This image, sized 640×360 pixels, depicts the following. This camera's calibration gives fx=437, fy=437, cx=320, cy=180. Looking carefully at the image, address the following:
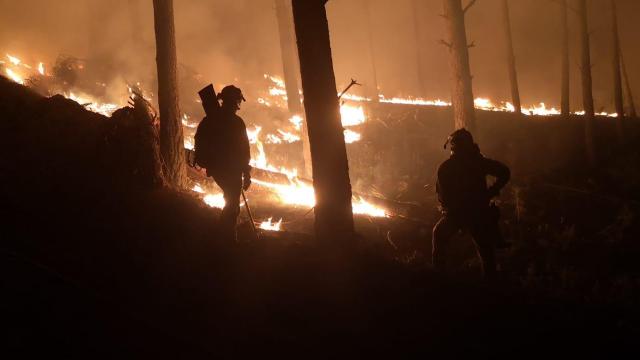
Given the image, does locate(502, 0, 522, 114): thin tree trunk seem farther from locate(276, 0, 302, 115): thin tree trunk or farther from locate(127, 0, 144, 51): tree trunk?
locate(127, 0, 144, 51): tree trunk

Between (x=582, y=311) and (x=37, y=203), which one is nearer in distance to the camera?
(x=582, y=311)

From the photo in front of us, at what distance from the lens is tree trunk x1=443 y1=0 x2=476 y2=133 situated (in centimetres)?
1194

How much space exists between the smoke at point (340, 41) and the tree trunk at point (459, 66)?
11.8 m

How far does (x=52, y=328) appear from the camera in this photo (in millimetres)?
3303

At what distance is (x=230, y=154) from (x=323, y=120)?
4.44 ft

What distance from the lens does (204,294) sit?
4152 mm

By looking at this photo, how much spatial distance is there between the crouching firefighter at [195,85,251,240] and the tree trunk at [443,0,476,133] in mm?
8026

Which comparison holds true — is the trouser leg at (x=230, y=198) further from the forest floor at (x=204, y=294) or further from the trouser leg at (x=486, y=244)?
the trouser leg at (x=486, y=244)

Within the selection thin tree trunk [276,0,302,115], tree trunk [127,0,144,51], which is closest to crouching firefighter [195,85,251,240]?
thin tree trunk [276,0,302,115]

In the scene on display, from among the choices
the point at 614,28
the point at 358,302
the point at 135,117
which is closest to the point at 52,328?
the point at 358,302

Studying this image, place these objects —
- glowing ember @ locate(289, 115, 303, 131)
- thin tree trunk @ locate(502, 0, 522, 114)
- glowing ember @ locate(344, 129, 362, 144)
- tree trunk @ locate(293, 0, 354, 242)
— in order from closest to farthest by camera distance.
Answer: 1. tree trunk @ locate(293, 0, 354, 242)
2. glowing ember @ locate(344, 129, 362, 144)
3. glowing ember @ locate(289, 115, 303, 131)
4. thin tree trunk @ locate(502, 0, 522, 114)

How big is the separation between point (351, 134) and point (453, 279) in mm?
13663

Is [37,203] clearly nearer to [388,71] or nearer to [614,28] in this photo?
[614,28]

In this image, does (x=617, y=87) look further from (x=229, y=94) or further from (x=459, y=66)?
(x=229, y=94)
